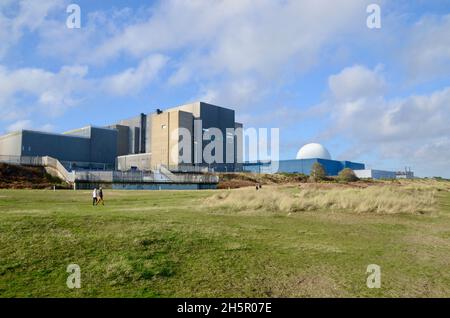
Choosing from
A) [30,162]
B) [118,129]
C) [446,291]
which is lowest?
[446,291]

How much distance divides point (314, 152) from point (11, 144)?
8962 cm

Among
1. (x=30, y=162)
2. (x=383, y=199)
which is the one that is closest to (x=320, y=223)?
(x=383, y=199)

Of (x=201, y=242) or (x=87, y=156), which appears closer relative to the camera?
(x=201, y=242)

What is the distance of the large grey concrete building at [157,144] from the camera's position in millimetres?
84562

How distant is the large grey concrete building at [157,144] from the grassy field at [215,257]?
227 ft

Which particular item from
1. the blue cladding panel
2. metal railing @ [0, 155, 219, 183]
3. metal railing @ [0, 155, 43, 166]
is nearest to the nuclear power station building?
metal railing @ [0, 155, 43, 166]

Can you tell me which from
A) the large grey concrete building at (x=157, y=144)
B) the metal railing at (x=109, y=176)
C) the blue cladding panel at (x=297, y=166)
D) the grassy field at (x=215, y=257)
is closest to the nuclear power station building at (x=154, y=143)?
the large grey concrete building at (x=157, y=144)

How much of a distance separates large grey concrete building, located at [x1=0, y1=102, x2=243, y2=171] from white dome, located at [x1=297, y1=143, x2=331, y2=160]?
29.6 meters

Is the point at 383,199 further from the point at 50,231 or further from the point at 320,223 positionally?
the point at 50,231

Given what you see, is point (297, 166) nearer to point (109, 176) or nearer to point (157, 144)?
point (157, 144)

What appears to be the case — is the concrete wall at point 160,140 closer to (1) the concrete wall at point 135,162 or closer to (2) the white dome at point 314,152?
(1) the concrete wall at point 135,162

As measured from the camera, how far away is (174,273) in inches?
308

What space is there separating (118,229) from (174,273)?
13.1 feet

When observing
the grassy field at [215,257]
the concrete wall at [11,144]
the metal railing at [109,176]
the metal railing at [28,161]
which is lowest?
the grassy field at [215,257]
